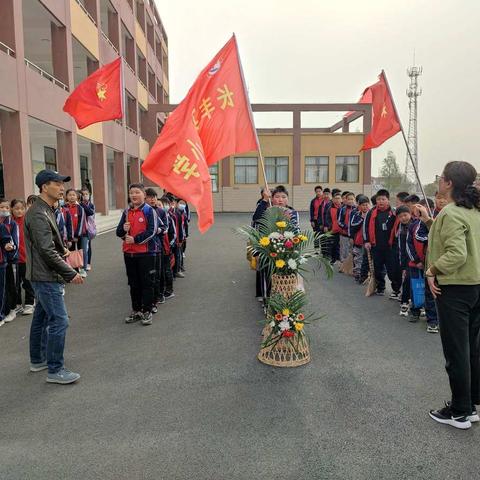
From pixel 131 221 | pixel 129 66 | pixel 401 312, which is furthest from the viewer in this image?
pixel 129 66

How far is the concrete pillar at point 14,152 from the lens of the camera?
1204 centimetres

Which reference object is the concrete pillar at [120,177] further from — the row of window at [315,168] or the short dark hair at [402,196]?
the short dark hair at [402,196]

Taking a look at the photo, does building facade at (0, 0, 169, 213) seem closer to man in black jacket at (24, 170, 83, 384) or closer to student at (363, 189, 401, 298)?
man in black jacket at (24, 170, 83, 384)

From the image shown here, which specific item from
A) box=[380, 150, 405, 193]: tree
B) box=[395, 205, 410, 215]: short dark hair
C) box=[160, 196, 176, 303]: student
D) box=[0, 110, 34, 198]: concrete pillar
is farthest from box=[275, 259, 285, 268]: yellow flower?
box=[380, 150, 405, 193]: tree

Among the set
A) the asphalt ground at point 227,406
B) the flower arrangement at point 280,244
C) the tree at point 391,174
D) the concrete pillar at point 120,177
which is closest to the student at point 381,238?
the asphalt ground at point 227,406

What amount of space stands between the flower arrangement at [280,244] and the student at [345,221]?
437 cm

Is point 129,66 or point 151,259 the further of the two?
point 129,66

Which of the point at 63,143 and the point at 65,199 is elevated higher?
the point at 63,143

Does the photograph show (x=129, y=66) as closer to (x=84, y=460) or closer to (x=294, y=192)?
(x=294, y=192)

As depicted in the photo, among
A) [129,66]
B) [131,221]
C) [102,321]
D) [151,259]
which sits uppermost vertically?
[129,66]

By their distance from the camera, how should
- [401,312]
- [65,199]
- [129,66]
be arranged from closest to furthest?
[401,312] < [65,199] < [129,66]

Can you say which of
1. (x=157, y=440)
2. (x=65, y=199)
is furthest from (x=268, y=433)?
(x=65, y=199)

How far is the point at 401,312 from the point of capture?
6.57m

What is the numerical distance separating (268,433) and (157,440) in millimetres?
820
